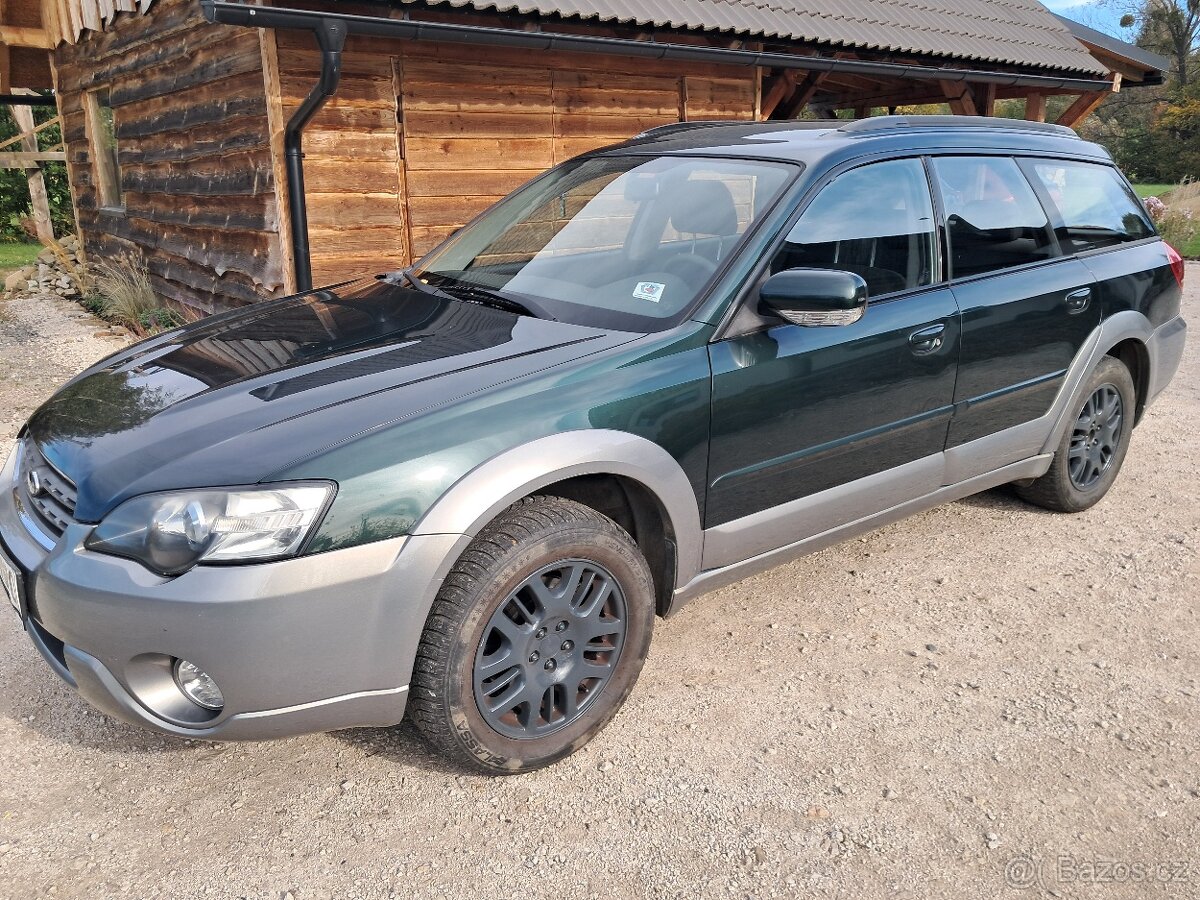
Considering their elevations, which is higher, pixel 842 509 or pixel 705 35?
pixel 705 35

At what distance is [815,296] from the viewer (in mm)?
2807

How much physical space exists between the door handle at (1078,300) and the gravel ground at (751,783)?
1.19 metres

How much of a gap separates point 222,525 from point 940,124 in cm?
310

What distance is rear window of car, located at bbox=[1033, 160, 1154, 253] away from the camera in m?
4.09

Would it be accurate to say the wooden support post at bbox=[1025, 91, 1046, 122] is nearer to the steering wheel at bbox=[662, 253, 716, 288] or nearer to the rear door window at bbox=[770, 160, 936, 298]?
the rear door window at bbox=[770, 160, 936, 298]

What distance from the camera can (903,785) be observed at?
266cm

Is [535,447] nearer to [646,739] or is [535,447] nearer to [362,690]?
[362,690]

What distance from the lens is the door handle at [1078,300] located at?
3.98 meters

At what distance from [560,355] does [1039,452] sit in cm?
246

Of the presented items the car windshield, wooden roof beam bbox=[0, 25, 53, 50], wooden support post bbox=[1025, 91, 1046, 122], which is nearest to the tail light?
the car windshield

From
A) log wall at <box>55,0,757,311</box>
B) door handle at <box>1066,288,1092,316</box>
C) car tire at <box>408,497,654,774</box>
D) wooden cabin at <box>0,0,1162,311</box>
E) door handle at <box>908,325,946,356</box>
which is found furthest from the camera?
log wall at <box>55,0,757,311</box>

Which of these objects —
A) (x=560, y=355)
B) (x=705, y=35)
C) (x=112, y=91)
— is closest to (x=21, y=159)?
(x=112, y=91)

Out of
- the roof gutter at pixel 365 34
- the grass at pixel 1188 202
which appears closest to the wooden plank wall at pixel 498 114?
the roof gutter at pixel 365 34

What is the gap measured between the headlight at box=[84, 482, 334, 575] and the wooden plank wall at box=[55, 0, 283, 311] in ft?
16.8
